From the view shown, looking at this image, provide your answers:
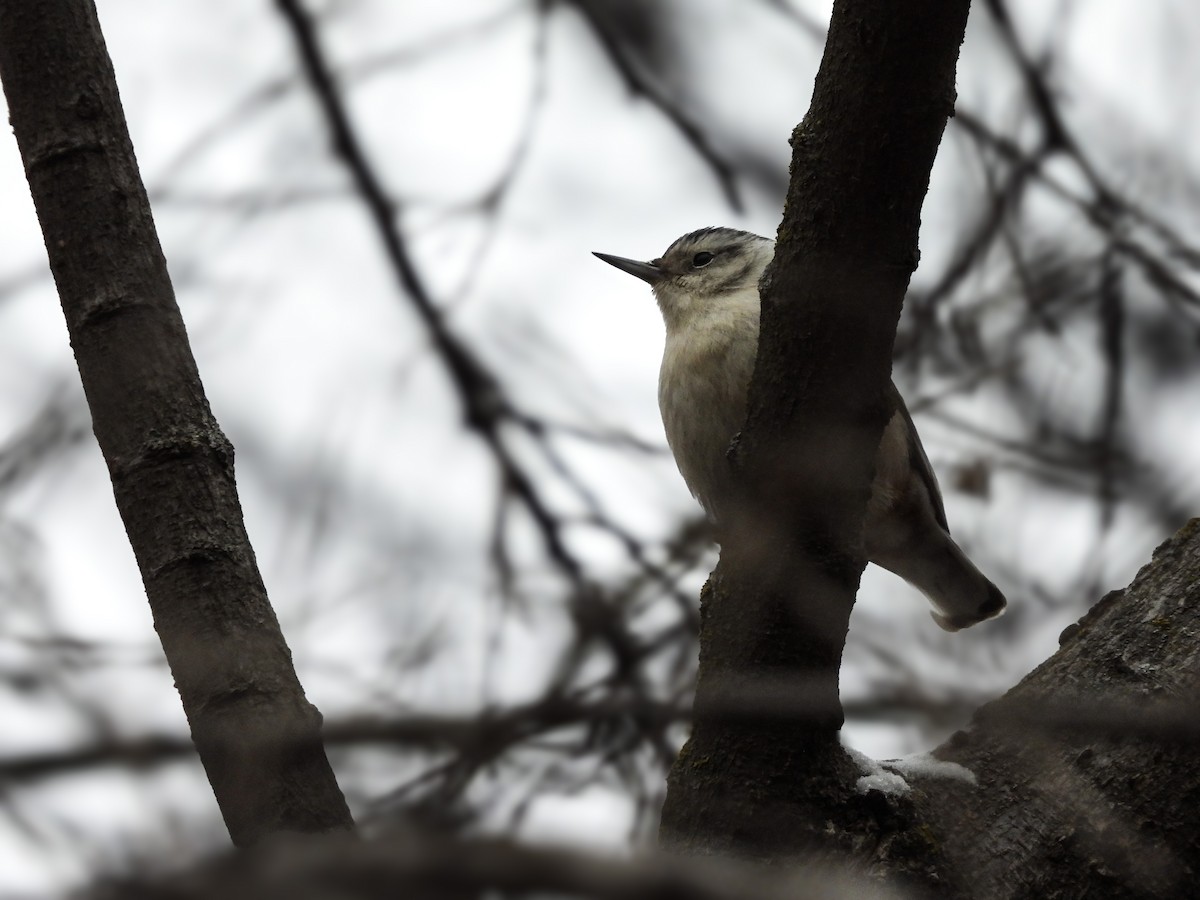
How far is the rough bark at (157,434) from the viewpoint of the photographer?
2664 millimetres

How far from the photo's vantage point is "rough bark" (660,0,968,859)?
260 cm

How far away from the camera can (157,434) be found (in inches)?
113

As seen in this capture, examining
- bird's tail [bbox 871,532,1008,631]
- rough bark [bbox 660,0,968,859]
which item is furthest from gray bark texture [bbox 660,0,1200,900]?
bird's tail [bbox 871,532,1008,631]

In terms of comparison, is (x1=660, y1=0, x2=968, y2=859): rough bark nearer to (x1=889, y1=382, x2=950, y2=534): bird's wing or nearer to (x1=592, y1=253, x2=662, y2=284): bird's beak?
(x1=889, y1=382, x2=950, y2=534): bird's wing

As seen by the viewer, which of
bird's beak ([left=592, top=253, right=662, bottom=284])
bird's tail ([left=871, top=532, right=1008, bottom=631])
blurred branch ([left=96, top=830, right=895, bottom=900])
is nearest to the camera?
blurred branch ([left=96, top=830, right=895, bottom=900])

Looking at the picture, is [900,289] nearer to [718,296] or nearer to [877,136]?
[877,136]

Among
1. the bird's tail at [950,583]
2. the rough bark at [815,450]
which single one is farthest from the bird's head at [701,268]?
the rough bark at [815,450]

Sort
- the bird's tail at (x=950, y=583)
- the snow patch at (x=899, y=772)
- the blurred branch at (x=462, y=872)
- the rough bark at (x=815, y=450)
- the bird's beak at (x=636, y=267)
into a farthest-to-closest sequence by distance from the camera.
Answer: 1. the bird's beak at (x=636, y=267)
2. the bird's tail at (x=950, y=583)
3. the snow patch at (x=899, y=772)
4. the rough bark at (x=815, y=450)
5. the blurred branch at (x=462, y=872)

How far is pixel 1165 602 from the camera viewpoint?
2885 millimetres

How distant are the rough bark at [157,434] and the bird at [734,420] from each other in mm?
1994

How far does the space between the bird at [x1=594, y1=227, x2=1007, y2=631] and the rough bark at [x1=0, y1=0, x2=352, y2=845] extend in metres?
1.99

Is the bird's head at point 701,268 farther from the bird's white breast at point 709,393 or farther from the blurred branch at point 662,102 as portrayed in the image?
the bird's white breast at point 709,393

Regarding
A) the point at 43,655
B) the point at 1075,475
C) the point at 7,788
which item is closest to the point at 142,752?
the point at 7,788

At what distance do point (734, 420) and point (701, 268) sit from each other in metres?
1.28
